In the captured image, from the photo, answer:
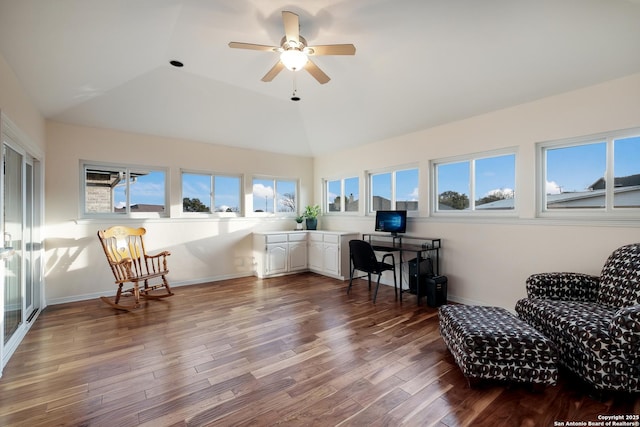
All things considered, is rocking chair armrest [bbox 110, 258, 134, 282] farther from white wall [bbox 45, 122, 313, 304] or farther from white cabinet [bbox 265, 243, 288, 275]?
white cabinet [bbox 265, 243, 288, 275]

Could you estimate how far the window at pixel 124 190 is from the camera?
14.4 feet

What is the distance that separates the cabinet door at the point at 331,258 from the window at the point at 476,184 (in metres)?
1.91

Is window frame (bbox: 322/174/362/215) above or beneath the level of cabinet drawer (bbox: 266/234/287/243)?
above

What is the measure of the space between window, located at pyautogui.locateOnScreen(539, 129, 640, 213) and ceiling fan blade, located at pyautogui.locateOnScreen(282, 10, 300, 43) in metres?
3.04

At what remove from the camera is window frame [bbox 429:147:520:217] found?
142 inches

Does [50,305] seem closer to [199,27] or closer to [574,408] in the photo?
[199,27]

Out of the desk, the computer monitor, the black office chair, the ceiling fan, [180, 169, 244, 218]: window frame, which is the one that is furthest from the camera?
[180, 169, 244, 218]: window frame

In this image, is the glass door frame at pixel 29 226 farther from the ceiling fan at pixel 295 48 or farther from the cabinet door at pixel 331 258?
the cabinet door at pixel 331 258

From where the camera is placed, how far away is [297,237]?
5.77 m

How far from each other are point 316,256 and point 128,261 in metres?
3.18

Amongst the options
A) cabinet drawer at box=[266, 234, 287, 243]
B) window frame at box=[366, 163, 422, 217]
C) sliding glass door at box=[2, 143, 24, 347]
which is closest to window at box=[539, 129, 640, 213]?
window frame at box=[366, 163, 422, 217]

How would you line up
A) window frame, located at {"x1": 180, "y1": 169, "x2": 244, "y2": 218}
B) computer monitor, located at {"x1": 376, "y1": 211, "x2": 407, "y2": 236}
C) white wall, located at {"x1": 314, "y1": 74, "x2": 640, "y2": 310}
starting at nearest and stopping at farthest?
1. white wall, located at {"x1": 314, "y1": 74, "x2": 640, "y2": 310}
2. computer monitor, located at {"x1": 376, "y1": 211, "x2": 407, "y2": 236}
3. window frame, located at {"x1": 180, "y1": 169, "x2": 244, "y2": 218}

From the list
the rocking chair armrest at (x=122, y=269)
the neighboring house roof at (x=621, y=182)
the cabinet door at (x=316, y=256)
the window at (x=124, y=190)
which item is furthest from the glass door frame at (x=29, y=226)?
the neighboring house roof at (x=621, y=182)

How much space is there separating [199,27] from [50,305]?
13.6 ft
